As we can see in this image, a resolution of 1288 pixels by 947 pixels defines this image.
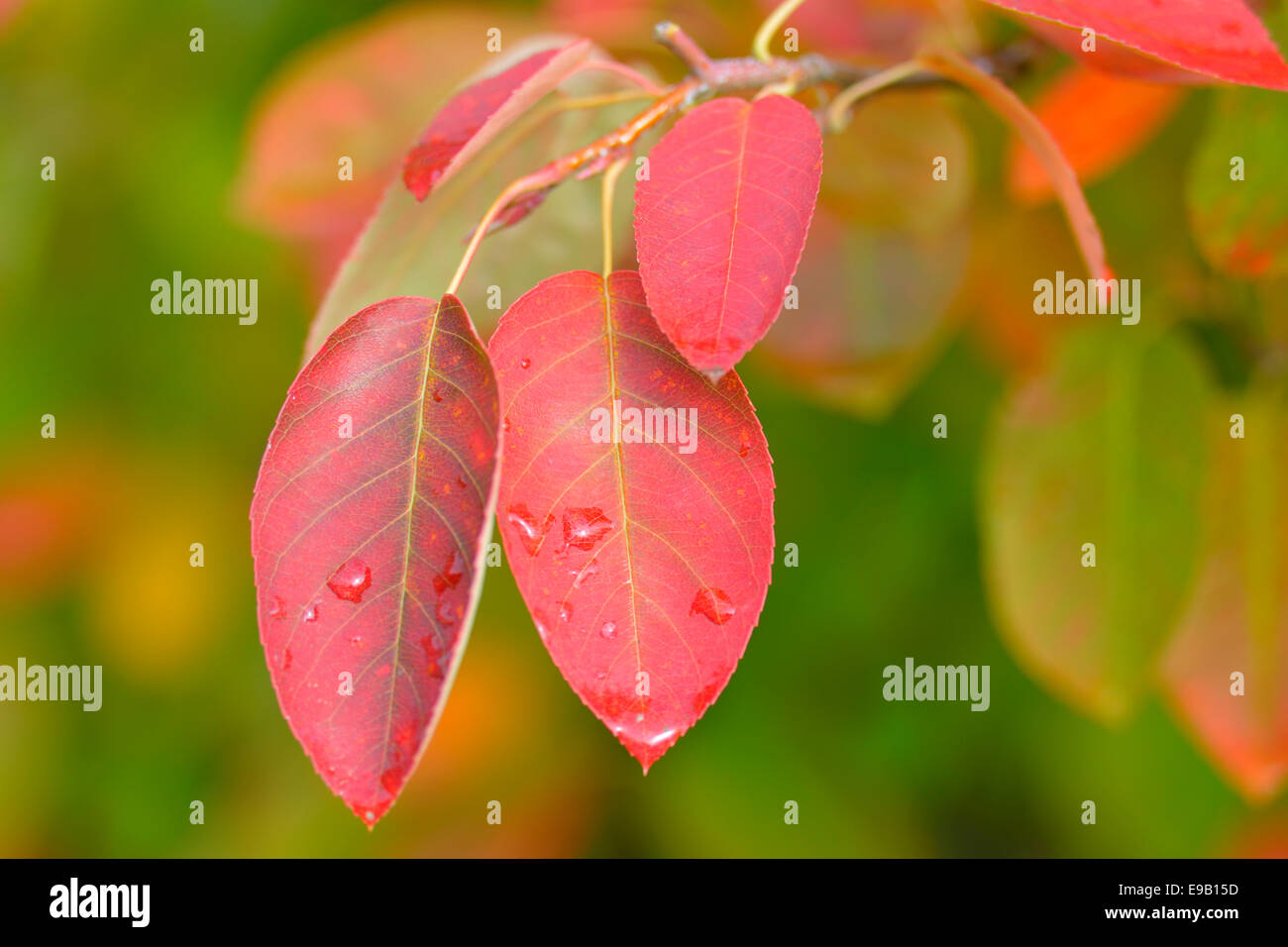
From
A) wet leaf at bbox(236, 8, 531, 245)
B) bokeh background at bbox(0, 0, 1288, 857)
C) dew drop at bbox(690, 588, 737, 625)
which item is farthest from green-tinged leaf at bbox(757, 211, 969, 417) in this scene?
dew drop at bbox(690, 588, 737, 625)

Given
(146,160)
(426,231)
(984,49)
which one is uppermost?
(146,160)

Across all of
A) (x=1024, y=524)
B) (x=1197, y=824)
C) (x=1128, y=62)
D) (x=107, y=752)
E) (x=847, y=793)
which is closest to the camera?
(x=1128, y=62)

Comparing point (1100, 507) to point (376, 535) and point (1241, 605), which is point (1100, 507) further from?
point (376, 535)

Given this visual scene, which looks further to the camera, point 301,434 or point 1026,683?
point 1026,683

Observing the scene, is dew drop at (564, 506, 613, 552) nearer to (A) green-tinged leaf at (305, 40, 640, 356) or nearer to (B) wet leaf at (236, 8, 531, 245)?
(A) green-tinged leaf at (305, 40, 640, 356)

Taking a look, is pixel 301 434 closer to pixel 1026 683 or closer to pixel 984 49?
pixel 984 49

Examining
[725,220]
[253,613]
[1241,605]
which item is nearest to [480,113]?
[725,220]

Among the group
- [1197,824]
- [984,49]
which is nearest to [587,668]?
[984,49]

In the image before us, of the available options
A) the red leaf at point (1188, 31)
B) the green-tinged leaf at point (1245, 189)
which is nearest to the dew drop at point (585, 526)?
the red leaf at point (1188, 31)
